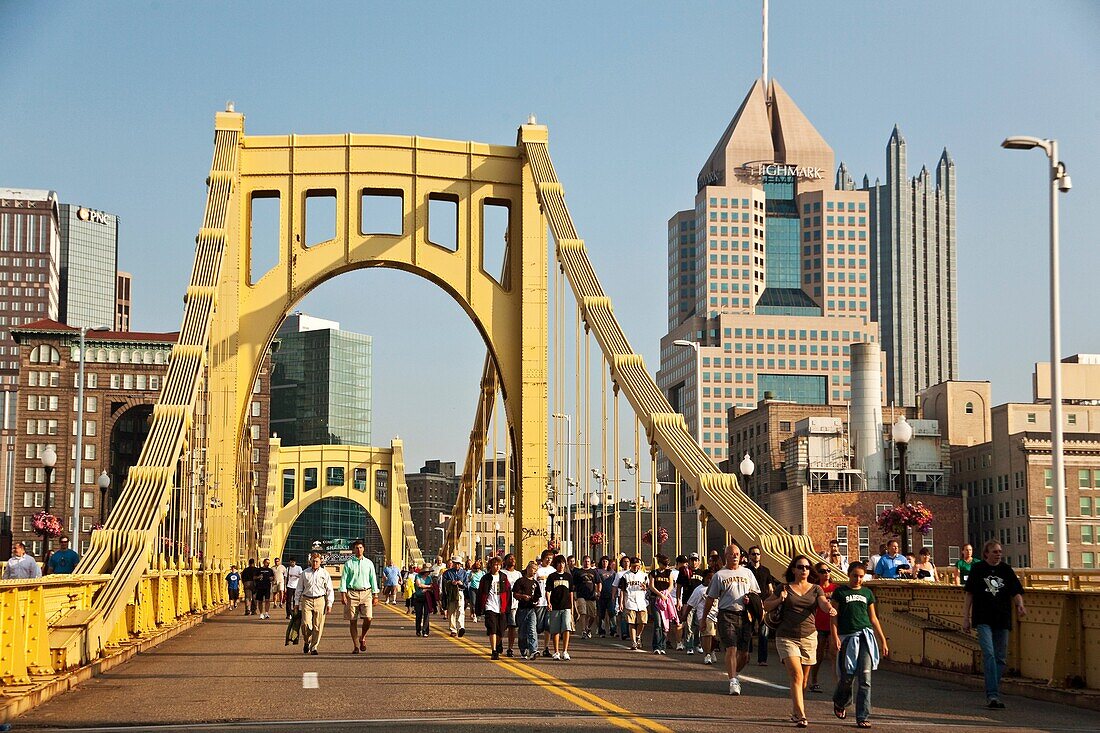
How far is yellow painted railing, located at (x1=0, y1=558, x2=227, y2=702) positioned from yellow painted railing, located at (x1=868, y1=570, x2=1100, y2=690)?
12.2m

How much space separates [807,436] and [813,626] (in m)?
111

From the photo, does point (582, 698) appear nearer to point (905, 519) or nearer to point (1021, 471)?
point (905, 519)

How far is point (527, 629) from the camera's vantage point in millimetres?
26562

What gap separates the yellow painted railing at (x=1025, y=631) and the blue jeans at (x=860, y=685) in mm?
3695

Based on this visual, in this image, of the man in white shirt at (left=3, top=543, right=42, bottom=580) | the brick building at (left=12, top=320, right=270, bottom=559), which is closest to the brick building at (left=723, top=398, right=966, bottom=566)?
the brick building at (left=12, top=320, right=270, bottom=559)

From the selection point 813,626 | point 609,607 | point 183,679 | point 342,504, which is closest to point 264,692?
point 183,679

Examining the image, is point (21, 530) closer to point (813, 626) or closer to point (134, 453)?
point (134, 453)

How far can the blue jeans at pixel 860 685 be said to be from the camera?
15227mm

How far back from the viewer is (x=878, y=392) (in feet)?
414

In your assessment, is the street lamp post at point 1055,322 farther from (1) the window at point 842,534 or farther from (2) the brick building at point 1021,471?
(1) the window at point 842,534

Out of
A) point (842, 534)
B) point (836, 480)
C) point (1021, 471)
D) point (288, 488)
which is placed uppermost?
point (1021, 471)

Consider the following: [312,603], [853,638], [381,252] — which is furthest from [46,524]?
[853,638]

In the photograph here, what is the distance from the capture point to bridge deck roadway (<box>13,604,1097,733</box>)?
15.3m

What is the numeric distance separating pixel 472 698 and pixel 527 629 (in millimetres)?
8822
